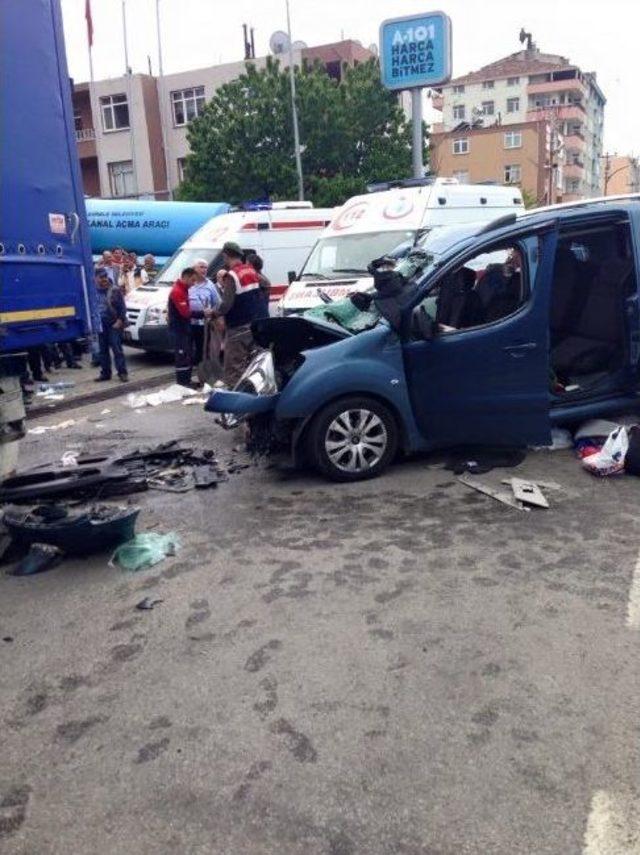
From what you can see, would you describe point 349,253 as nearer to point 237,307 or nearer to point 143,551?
point 237,307

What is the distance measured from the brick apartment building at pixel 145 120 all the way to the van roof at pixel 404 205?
3515 centimetres

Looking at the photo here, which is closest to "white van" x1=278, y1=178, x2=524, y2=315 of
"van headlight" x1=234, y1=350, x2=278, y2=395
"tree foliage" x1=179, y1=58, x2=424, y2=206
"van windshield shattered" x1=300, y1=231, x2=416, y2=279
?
"van windshield shattered" x1=300, y1=231, x2=416, y2=279

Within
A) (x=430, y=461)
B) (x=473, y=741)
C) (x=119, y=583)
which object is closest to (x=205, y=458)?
(x=430, y=461)

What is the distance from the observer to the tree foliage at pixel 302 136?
101 feet

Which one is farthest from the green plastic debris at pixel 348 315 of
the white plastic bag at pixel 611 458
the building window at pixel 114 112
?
the building window at pixel 114 112

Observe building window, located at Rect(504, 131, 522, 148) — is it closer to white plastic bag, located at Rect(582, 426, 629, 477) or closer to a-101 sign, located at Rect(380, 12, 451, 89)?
a-101 sign, located at Rect(380, 12, 451, 89)

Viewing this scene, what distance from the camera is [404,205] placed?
10766mm

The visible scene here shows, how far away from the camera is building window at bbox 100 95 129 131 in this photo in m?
45.5

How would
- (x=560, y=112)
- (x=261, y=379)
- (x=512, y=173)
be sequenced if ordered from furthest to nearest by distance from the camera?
(x=560, y=112)
(x=512, y=173)
(x=261, y=379)

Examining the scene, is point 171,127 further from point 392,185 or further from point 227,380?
point 227,380

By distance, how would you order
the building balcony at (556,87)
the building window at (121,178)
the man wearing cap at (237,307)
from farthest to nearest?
the building balcony at (556,87), the building window at (121,178), the man wearing cap at (237,307)

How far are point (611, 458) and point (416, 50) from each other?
55.1ft

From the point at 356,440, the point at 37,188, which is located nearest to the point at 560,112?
the point at 356,440

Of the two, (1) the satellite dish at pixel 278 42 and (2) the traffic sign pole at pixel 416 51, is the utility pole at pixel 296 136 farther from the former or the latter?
(2) the traffic sign pole at pixel 416 51
